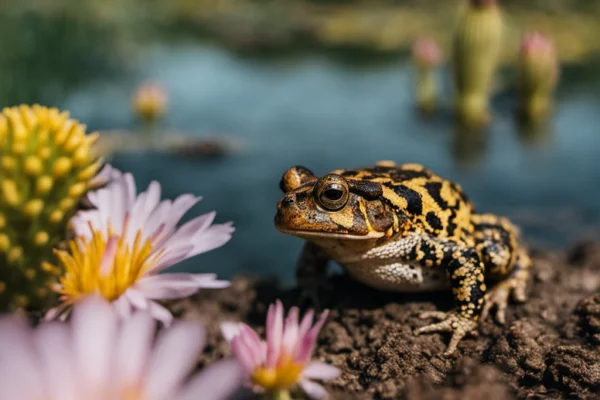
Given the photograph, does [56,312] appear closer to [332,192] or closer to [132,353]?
[132,353]

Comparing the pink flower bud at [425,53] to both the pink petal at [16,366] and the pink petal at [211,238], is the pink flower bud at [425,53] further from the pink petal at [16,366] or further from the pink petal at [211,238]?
the pink petal at [16,366]

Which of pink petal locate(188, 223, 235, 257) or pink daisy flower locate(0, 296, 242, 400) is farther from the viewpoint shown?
pink petal locate(188, 223, 235, 257)

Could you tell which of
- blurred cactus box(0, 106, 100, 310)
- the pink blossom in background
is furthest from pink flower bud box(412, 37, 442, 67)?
blurred cactus box(0, 106, 100, 310)

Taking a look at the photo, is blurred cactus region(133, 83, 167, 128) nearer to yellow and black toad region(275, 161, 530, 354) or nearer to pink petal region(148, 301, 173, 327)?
yellow and black toad region(275, 161, 530, 354)

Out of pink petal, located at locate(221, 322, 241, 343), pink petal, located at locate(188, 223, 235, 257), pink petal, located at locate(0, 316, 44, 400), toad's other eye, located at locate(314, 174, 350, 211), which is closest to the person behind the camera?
pink petal, located at locate(0, 316, 44, 400)

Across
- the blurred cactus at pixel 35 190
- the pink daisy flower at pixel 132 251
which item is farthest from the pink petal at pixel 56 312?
the blurred cactus at pixel 35 190

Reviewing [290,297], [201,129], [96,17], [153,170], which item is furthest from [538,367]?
[96,17]
